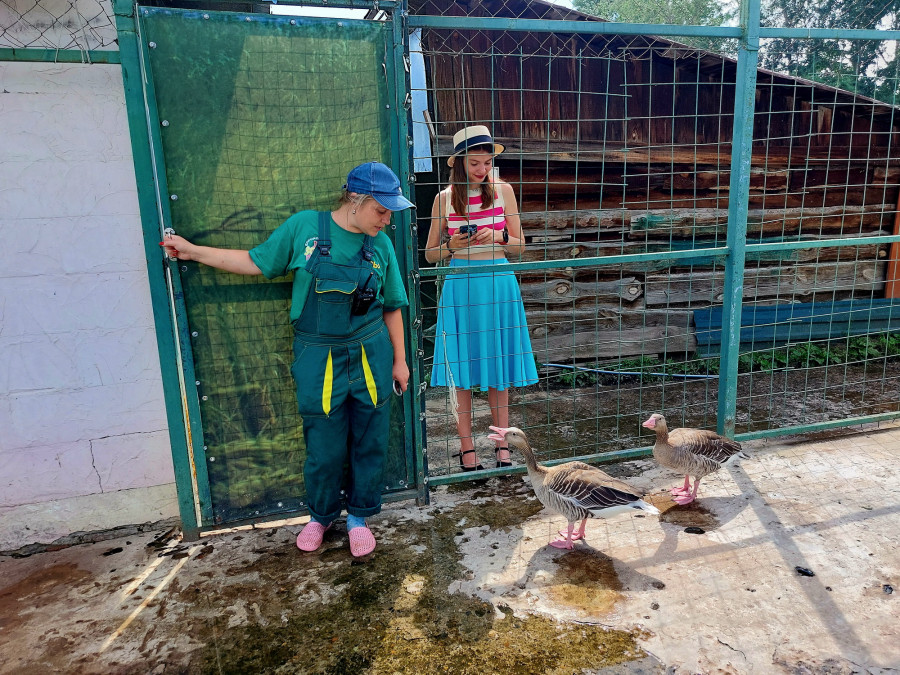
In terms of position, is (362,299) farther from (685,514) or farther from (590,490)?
(685,514)

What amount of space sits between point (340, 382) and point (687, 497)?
232 centimetres

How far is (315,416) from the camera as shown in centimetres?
342

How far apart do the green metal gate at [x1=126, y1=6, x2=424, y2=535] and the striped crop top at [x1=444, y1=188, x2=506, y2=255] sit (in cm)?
54

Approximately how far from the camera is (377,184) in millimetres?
3186

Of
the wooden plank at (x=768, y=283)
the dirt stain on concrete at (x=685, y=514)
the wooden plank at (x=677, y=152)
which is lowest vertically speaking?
the dirt stain on concrete at (x=685, y=514)

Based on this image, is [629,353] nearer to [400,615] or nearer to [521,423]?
[521,423]

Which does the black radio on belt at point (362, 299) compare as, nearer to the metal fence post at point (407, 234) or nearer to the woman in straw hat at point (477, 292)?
the metal fence post at point (407, 234)

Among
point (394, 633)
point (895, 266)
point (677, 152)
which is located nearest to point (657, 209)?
point (677, 152)

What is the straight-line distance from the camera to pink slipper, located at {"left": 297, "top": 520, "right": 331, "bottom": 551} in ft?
11.8

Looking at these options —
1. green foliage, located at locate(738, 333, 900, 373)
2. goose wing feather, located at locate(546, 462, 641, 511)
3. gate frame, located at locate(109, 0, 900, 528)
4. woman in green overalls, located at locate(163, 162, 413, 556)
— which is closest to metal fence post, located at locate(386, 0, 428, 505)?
gate frame, located at locate(109, 0, 900, 528)

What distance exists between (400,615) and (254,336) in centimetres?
170

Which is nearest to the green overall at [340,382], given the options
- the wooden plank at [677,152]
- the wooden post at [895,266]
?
the wooden plank at [677,152]

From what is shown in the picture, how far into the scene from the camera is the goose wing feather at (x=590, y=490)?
339 cm

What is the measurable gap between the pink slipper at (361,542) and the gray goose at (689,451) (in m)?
1.77
